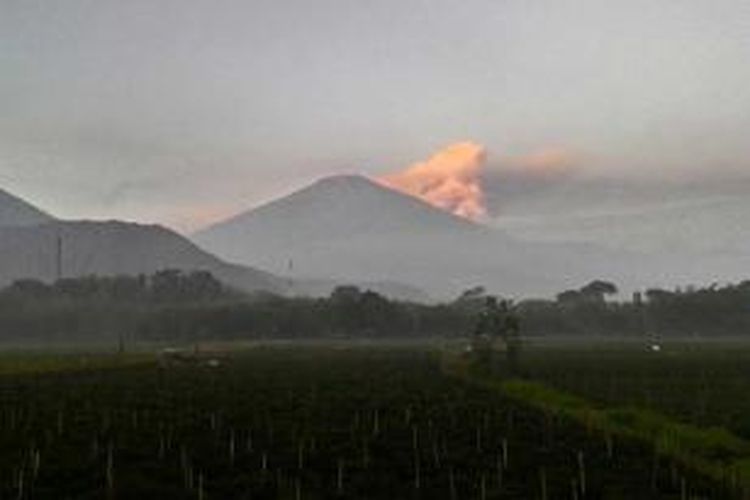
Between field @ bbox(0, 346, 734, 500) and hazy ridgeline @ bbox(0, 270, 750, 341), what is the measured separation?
3997 inches

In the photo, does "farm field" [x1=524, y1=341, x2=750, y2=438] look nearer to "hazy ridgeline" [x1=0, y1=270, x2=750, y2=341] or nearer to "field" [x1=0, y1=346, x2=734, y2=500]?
"field" [x1=0, y1=346, x2=734, y2=500]

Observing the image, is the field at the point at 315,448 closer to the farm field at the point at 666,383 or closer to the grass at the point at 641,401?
the grass at the point at 641,401

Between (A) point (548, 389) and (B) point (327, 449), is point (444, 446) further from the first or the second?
(A) point (548, 389)

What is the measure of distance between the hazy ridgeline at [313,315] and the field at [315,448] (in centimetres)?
10152

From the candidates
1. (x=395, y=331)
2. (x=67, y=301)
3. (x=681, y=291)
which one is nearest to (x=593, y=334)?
(x=681, y=291)

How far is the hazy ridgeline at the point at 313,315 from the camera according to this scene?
149000mm

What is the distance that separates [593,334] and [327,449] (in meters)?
141

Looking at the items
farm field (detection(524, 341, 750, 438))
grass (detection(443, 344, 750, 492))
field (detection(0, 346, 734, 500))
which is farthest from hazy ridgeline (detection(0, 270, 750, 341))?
field (detection(0, 346, 734, 500))

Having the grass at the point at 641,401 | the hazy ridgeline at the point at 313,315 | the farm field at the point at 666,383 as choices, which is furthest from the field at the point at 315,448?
the hazy ridgeline at the point at 313,315

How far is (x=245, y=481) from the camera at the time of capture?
21.7 metres

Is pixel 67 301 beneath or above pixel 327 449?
above

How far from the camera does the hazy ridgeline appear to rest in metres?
149

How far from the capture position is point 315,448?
2678 cm

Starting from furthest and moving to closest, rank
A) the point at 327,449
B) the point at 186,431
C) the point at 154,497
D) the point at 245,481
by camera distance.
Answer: the point at 186,431 → the point at 327,449 → the point at 245,481 → the point at 154,497
